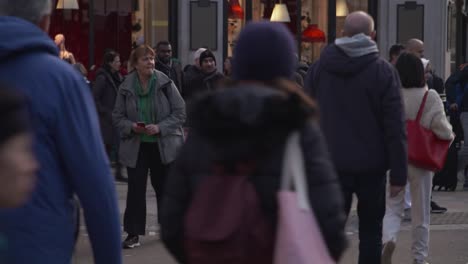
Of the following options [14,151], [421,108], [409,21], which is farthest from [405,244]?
[409,21]

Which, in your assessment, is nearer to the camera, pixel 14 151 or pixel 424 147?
pixel 14 151

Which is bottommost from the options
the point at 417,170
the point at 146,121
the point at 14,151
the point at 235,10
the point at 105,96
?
the point at 417,170

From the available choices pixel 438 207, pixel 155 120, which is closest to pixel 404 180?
pixel 155 120

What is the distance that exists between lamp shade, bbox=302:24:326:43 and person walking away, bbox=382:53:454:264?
43.1 feet

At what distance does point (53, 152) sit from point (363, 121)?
12.9 ft

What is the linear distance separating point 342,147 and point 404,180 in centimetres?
45

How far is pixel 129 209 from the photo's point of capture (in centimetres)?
1104

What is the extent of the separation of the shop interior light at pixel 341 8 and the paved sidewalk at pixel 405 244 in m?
8.92

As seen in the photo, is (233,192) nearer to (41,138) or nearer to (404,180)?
(41,138)

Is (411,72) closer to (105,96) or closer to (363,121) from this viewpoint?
(363,121)

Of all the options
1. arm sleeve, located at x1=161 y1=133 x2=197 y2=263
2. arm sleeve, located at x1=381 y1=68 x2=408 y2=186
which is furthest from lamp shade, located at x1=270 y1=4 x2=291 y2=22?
arm sleeve, located at x1=161 y1=133 x2=197 y2=263

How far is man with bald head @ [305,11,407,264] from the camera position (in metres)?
7.79

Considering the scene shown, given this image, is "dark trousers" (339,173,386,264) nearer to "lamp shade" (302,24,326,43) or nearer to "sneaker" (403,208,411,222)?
"sneaker" (403,208,411,222)

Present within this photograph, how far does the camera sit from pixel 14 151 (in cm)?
279
